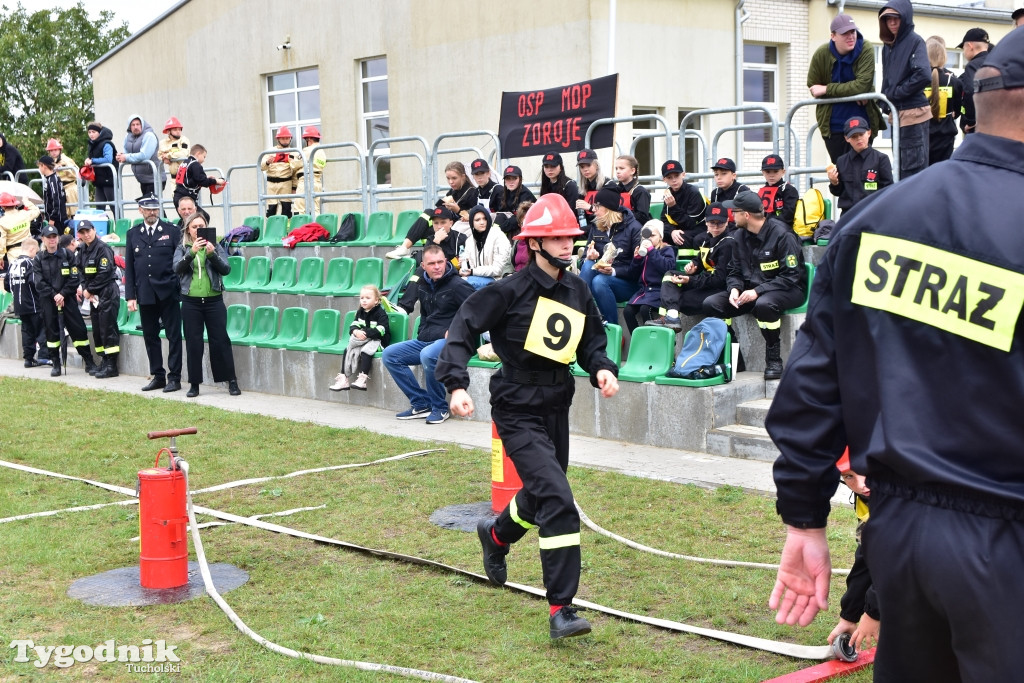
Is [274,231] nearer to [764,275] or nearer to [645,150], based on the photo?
[645,150]

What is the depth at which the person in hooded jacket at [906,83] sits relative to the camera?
1038 cm

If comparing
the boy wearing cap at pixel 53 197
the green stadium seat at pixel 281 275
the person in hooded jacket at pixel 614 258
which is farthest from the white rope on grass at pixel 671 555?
the boy wearing cap at pixel 53 197

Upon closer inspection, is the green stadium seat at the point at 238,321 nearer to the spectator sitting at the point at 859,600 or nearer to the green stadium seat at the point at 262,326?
the green stadium seat at the point at 262,326

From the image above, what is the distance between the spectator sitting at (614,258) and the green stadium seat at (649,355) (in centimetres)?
82

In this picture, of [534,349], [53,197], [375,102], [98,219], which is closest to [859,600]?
[534,349]

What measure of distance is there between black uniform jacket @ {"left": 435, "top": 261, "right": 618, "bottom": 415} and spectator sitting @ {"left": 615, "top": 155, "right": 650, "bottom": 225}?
5854 millimetres

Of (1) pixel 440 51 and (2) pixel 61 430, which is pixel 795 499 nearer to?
(2) pixel 61 430

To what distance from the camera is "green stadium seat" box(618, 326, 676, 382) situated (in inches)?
405

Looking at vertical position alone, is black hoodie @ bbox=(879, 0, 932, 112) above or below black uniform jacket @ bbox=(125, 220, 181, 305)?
above

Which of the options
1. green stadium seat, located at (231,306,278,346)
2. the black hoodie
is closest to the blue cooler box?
green stadium seat, located at (231,306,278,346)

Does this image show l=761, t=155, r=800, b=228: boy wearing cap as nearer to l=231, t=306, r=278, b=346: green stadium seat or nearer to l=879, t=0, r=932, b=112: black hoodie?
l=879, t=0, r=932, b=112: black hoodie

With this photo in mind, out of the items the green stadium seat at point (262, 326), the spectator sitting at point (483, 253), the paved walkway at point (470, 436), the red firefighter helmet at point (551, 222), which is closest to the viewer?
the red firefighter helmet at point (551, 222)

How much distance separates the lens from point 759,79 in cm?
2258

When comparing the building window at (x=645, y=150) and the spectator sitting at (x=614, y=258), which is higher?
the building window at (x=645, y=150)
